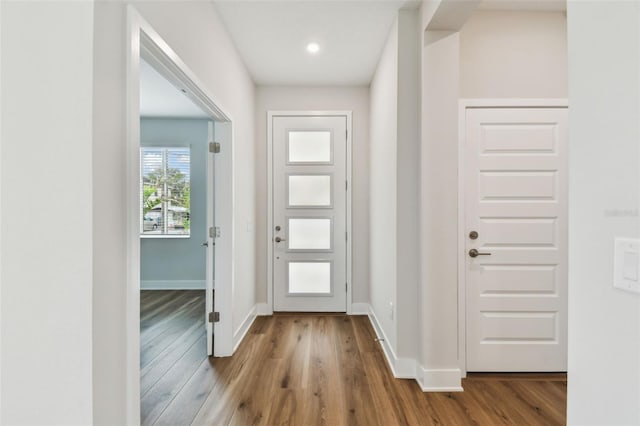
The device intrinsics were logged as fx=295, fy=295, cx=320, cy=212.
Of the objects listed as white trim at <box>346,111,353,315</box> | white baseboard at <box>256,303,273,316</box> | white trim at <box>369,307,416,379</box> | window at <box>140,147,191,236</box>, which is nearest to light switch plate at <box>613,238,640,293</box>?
white trim at <box>369,307,416,379</box>

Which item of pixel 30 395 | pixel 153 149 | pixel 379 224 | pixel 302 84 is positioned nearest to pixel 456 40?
pixel 379 224

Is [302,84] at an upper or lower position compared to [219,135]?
upper

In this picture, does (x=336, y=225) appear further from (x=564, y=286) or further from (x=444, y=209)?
(x=564, y=286)

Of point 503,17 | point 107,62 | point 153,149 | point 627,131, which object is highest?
point 503,17

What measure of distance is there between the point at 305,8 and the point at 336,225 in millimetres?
2184

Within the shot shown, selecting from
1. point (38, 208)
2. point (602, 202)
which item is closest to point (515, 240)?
point (602, 202)

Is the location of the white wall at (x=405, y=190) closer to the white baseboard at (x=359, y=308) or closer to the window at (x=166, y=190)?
the white baseboard at (x=359, y=308)

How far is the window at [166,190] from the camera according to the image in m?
4.72

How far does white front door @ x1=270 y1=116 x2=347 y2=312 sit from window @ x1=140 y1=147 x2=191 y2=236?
2062 mm

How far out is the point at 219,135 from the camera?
253 centimetres

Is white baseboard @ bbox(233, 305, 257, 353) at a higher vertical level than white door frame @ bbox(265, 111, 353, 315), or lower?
lower

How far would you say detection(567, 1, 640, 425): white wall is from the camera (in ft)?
2.12

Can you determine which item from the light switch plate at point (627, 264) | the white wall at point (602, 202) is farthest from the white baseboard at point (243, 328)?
the light switch plate at point (627, 264)

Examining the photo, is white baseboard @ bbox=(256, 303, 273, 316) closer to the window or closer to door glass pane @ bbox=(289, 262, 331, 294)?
door glass pane @ bbox=(289, 262, 331, 294)
